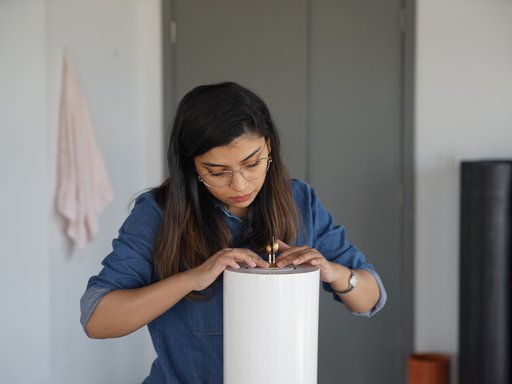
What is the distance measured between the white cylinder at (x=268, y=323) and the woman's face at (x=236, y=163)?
0.59 ft

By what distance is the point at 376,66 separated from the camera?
11.6 ft

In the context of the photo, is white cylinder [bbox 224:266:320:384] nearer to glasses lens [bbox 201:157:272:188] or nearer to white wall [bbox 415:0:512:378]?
glasses lens [bbox 201:157:272:188]

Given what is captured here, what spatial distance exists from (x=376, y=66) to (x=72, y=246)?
1.58 metres

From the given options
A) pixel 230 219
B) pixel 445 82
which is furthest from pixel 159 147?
pixel 230 219

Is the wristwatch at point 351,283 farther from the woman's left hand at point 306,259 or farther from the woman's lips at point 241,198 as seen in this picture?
the woman's lips at point 241,198

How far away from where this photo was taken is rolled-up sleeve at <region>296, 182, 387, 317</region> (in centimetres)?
141

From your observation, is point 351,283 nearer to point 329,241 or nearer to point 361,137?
point 329,241

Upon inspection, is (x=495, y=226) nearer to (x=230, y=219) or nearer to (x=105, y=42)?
(x=105, y=42)

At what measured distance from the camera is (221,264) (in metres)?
1.16

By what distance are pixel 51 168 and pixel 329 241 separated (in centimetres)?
166

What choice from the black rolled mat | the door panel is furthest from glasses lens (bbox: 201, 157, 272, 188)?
the door panel

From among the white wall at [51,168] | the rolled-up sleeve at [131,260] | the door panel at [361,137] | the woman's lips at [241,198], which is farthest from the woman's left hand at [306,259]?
the door panel at [361,137]

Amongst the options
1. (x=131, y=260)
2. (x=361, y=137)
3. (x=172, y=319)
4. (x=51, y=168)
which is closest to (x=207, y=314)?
(x=172, y=319)

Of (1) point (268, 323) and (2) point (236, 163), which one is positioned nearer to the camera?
(1) point (268, 323)
